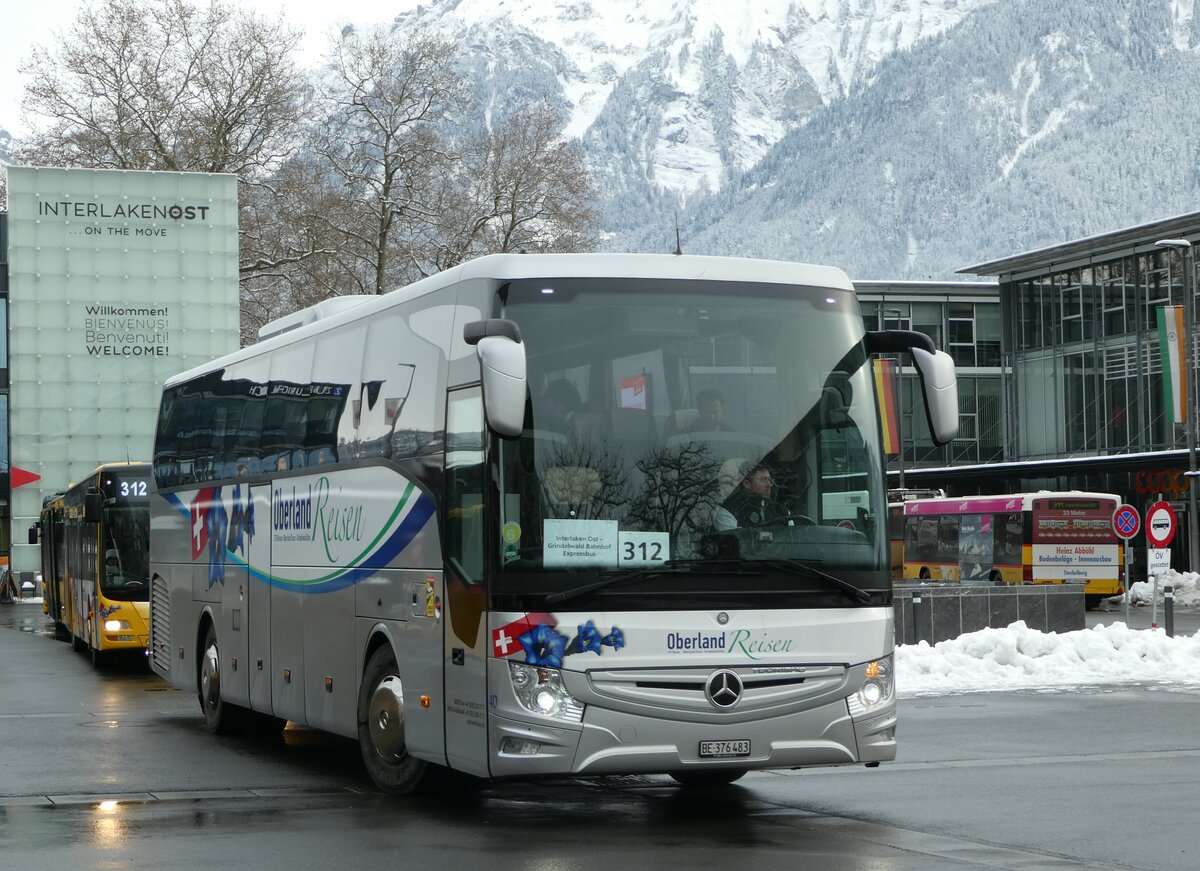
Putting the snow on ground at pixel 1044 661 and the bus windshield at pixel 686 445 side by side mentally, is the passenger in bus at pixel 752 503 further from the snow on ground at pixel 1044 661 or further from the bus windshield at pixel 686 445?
the snow on ground at pixel 1044 661

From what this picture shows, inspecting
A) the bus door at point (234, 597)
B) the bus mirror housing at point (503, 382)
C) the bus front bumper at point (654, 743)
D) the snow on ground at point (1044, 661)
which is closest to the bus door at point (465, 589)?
the bus front bumper at point (654, 743)

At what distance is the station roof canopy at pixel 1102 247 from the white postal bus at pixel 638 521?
45688 mm

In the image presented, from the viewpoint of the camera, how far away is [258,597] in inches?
587

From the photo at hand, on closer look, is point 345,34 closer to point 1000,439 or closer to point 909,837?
point 1000,439

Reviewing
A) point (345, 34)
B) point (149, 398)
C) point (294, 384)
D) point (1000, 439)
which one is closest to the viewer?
point (294, 384)

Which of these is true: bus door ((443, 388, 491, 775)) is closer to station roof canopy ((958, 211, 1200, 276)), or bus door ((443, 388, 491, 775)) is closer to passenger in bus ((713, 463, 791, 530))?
passenger in bus ((713, 463, 791, 530))

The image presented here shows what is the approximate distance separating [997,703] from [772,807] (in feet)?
27.6

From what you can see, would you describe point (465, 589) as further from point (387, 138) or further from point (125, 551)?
point (387, 138)

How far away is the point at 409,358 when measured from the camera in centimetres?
1177

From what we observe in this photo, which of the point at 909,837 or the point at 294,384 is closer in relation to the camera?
the point at 909,837

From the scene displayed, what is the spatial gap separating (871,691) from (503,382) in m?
2.90

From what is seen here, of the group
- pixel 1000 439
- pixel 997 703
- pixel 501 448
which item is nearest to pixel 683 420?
pixel 501 448

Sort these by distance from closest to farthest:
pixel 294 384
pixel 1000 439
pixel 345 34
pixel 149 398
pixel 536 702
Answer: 1. pixel 536 702
2. pixel 294 384
3. pixel 149 398
4. pixel 345 34
5. pixel 1000 439

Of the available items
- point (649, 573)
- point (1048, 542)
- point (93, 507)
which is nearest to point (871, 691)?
point (649, 573)
